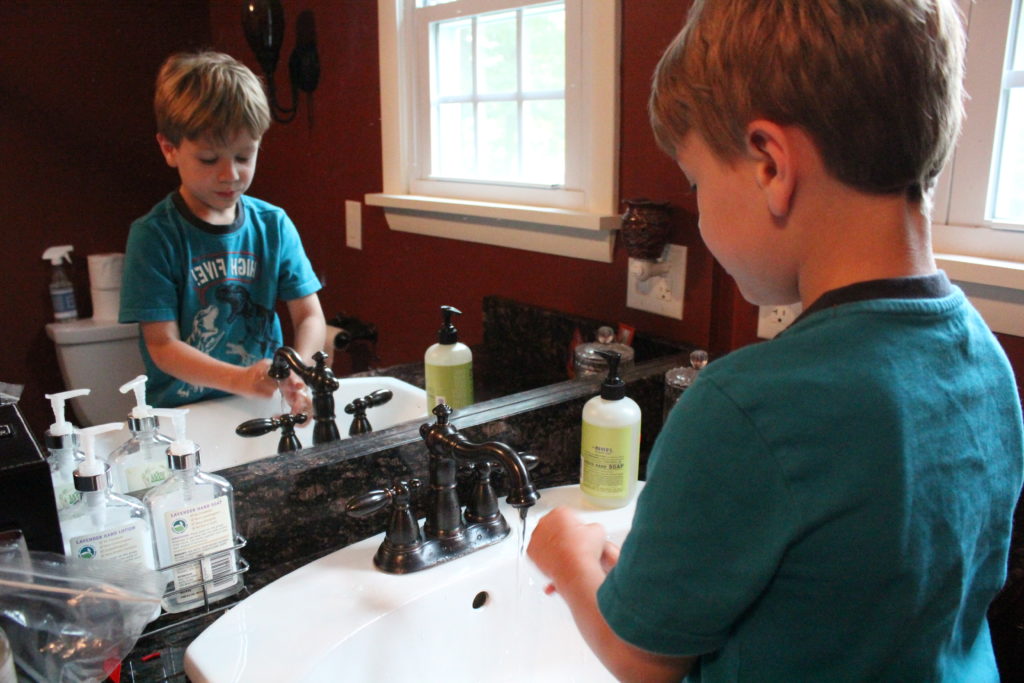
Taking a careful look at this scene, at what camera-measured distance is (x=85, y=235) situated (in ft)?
3.12

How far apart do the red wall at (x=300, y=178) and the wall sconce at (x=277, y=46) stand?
0.01m

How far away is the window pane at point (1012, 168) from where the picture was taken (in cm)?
105

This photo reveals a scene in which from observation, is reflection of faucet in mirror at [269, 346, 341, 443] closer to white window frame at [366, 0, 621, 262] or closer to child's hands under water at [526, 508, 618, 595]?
white window frame at [366, 0, 621, 262]

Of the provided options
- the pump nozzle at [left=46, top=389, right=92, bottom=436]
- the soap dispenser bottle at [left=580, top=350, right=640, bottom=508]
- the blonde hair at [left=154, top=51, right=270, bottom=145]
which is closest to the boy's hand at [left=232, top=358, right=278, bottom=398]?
the pump nozzle at [left=46, top=389, right=92, bottom=436]

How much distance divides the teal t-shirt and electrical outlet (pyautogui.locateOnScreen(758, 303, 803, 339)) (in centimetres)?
67

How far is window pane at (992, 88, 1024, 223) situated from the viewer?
3.43 feet

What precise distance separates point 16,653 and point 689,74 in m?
0.77

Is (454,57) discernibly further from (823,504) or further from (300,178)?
(823,504)

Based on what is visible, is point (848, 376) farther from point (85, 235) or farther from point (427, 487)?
point (85, 235)

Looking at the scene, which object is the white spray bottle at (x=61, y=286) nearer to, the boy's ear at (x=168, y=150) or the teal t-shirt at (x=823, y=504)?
the boy's ear at (x=168, y=150)

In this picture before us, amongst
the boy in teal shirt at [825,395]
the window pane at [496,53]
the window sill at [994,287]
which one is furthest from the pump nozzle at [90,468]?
the window sill at [994,287]

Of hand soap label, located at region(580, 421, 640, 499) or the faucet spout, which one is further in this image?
hand soap label, located at region(580, 421, 640, 499)

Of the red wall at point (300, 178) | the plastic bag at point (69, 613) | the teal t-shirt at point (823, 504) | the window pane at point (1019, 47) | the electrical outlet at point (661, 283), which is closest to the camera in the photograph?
the teal t-shirt at point (823, 504)

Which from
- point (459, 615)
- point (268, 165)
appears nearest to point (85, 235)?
point (268, 165)
